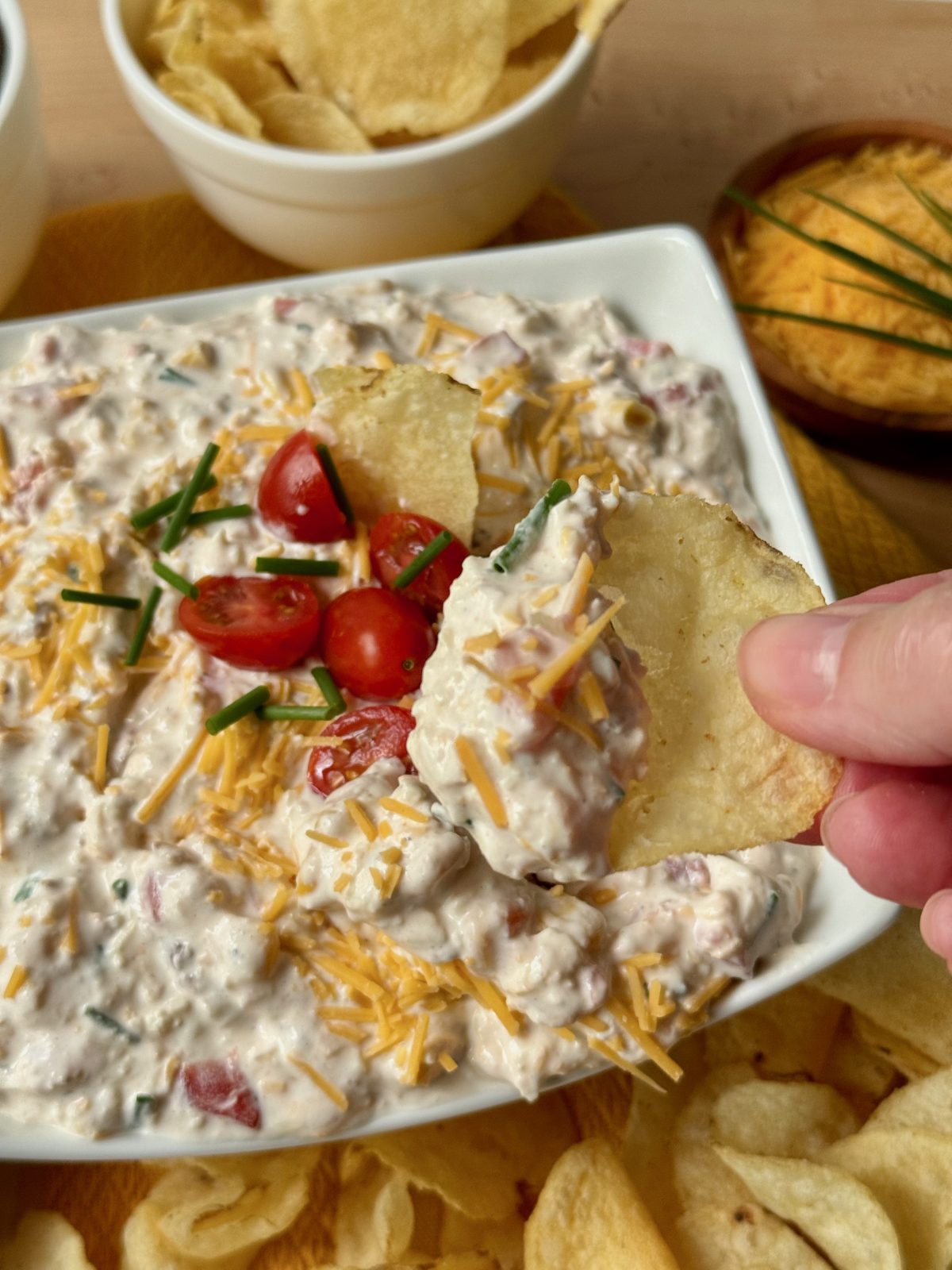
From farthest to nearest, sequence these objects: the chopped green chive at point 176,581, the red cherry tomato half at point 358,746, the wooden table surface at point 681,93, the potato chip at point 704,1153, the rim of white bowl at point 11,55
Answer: the wooden table surface at point 681,93
the rim of white bowl at point 11,55
the potato chip at point 704,1153
the chopped green chive at point 176,581
the red cherry tomato half at point 358,746

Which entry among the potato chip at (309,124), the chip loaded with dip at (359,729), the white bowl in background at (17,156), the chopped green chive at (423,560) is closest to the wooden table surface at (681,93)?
the white bowl in background at (17,156)

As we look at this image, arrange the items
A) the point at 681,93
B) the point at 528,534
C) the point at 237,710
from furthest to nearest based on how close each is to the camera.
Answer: the point at 681,93, the point at 237,710, the point at 528,534

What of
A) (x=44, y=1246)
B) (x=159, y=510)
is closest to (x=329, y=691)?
(x=159, y=510)

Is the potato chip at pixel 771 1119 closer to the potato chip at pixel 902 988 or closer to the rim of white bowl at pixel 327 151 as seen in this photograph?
the potato chip at pixel 902 988

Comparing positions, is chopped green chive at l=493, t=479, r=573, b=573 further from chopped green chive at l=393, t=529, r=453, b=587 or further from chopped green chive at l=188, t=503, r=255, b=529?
chopped green chive at l=188, t=503, r=255, b=529

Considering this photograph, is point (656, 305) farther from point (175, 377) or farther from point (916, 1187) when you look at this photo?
point (916, 1187)

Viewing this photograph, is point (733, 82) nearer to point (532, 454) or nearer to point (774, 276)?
point (774, 276)
